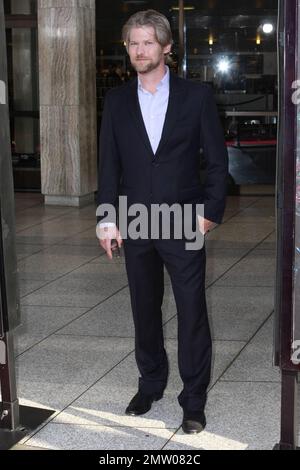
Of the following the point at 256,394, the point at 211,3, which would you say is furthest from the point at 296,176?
the point at 211,3

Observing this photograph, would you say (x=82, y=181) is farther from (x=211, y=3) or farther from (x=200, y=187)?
(x=200, y=187)

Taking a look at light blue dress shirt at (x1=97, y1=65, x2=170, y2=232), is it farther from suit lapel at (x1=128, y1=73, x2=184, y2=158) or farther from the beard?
the beard

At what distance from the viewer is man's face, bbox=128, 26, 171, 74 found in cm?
429

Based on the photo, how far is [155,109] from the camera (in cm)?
450

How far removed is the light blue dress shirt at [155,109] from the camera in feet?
14.7

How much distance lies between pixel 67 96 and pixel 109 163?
7867mm

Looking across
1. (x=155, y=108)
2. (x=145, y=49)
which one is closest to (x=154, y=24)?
(x=145, y=49)

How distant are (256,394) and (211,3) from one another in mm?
9712

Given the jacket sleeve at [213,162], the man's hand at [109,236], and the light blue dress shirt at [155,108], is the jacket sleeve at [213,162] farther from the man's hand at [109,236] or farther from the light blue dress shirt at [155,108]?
the man's hand at [109,236]

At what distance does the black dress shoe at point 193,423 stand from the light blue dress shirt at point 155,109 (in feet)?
4.83

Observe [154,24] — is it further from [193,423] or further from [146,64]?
[193,423]

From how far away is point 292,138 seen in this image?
3758 millimetres

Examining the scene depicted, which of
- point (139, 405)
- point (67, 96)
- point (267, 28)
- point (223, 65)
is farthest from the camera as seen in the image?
point (223, 65)

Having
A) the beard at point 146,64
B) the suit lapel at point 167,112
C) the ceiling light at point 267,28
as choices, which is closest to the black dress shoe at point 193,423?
the suit lapel at point 167,112
